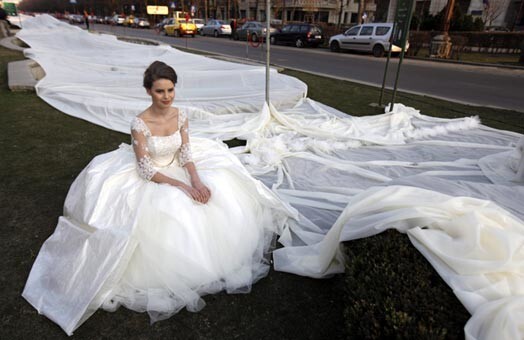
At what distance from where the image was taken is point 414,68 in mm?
13930

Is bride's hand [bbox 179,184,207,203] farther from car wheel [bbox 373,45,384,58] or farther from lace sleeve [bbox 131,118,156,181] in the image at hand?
car wheel [bbox 373,45,384,58]

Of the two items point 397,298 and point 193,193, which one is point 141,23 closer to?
point 193,193

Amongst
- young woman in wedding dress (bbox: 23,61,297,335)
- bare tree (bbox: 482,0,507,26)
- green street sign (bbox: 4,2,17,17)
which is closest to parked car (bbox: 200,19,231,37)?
green street sign (bbox: 4,2,17,17)

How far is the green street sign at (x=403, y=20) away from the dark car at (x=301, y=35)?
1586 centimetres

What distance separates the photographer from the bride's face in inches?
94.7

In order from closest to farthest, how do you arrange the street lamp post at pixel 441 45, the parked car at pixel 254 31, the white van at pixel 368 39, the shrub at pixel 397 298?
the shrub at pixel 397 298
the white van at pixel 368 39
the street lamp post at pixel 441 45
the parked car at pixel 254 31

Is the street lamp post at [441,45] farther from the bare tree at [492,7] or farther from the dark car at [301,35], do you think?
the bare tree at [492,7]

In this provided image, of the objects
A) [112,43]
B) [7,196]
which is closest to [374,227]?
[7,196]

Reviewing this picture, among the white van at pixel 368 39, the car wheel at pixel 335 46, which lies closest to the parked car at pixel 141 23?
the car wheel at pixel 335 46

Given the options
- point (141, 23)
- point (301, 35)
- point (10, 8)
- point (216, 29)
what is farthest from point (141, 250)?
Result: point (141, 23)

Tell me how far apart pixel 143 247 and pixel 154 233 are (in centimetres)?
11

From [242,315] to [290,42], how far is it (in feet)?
74.4

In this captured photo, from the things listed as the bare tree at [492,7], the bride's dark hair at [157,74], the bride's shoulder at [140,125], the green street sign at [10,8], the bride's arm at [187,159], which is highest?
the bare tree at [492,7]

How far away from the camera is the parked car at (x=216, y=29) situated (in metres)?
28.4
